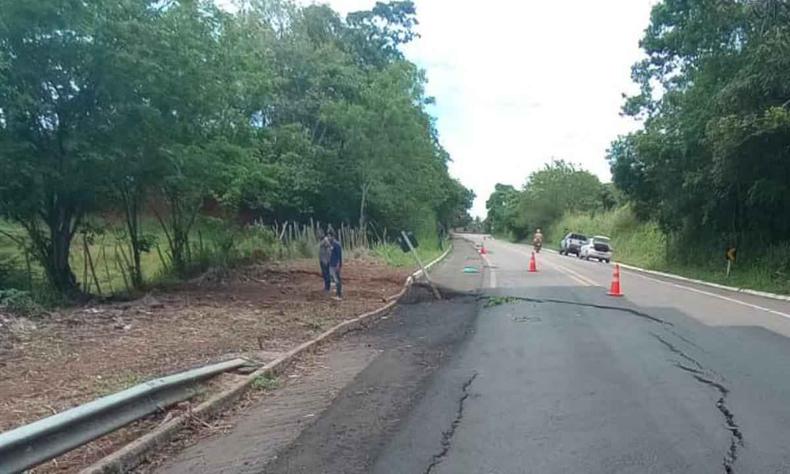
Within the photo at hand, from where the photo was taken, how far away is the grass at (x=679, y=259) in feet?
77.8

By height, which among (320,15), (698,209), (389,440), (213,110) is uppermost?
(320,15)

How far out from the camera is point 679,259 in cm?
3416

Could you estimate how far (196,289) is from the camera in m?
17.5

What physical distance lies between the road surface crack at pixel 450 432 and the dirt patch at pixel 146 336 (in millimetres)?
3382

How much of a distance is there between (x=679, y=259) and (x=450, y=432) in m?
31.3

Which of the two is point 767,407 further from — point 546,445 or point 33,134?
point 33,134

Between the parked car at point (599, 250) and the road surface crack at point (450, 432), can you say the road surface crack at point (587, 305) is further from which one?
the parked car at point (599, 250)

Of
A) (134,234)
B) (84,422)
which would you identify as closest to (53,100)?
(134,234)

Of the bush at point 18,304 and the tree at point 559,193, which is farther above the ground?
the tree at point 559,193

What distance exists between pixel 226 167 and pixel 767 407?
14.2 meters

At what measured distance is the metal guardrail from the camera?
4.53 meters

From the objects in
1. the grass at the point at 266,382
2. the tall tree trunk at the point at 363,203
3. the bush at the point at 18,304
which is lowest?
the grass at the point at 266,382

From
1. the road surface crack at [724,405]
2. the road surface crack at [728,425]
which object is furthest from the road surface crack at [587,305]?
the road surface crack at [728,425]

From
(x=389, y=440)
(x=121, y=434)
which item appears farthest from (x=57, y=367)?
(x=389, y=440)
